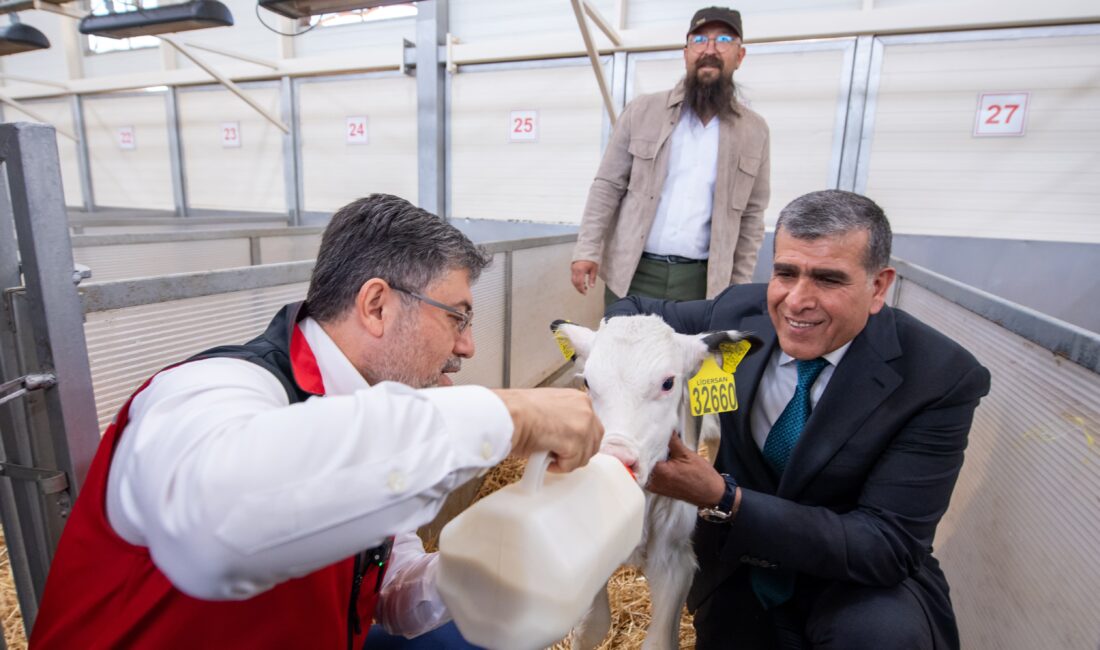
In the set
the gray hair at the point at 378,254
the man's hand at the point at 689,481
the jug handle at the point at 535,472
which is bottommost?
the man's hand at the point at 689,481

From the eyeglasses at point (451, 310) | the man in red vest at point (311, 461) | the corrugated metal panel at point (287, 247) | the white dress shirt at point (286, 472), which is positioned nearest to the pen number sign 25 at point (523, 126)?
the corrugated metal panel at point (287, 247)

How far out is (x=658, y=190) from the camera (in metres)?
2.59

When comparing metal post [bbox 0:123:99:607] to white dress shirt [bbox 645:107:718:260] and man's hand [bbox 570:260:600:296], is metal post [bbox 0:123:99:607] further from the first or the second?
white dress shirt [bbox 645:107:718:260]

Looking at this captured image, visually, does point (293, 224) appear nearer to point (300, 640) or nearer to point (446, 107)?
point (446, 107)

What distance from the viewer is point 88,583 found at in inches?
29.1

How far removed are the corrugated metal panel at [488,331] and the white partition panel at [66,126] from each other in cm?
771

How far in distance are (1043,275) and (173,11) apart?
5.35 meters

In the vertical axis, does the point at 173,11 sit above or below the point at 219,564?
above

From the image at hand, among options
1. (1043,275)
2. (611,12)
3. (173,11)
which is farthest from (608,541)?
(611,12)

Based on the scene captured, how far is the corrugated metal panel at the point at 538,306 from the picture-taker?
10.0 ft

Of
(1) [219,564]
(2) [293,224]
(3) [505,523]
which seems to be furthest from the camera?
(2) [293,224]

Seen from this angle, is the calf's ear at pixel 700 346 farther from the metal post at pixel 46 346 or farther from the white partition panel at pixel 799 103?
the white partition panel at pixel 799 103

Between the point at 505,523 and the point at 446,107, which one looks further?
the point at 446,107

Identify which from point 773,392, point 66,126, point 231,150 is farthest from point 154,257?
point 66,126
